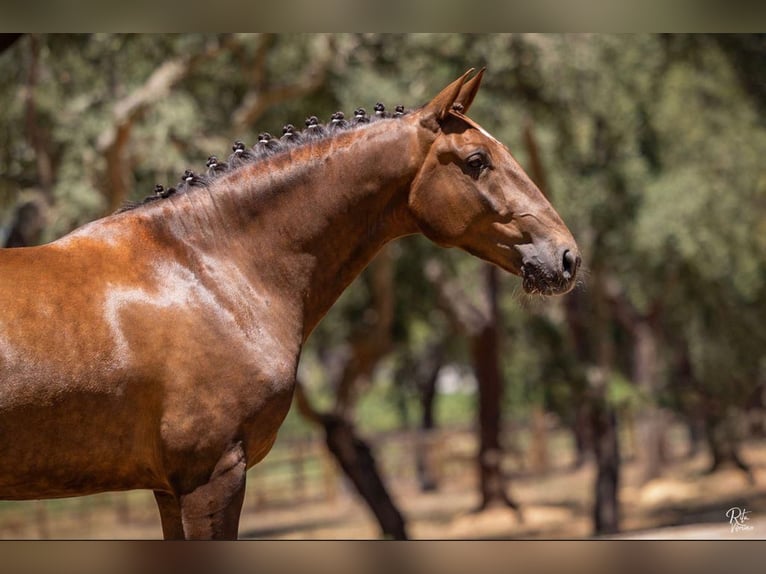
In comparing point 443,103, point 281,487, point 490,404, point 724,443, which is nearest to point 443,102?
point 443,103

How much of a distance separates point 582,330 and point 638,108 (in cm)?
408

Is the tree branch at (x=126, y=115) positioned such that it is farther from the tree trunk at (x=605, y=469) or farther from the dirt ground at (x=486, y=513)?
the tree trunk at (x=605, y=469)

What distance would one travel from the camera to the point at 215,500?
2.58 m

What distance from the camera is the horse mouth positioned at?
283 centimetres

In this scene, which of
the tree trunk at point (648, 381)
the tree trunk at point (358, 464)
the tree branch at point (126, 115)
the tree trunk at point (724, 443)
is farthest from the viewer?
the tree trunk at point (648, 381)

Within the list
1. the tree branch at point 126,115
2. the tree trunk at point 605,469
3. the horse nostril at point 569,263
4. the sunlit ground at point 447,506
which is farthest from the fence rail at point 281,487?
the horse nostril at point 569,263

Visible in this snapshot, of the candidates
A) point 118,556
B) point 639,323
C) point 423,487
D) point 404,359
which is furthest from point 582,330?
point 118,556

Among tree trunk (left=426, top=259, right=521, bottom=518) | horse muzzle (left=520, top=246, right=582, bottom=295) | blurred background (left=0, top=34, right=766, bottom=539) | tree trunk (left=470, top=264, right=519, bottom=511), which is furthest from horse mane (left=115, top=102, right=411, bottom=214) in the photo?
tree trunk (left=470, top=264, right=519, bottom=511)

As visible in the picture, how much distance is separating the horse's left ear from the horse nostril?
50 centimetres

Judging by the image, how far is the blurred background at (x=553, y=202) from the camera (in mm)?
9328

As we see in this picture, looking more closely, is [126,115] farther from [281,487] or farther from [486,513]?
[281,487]

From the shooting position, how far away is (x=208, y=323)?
2.66 m

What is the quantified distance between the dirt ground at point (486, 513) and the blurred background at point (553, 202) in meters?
0.07

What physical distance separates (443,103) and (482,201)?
28 cm
